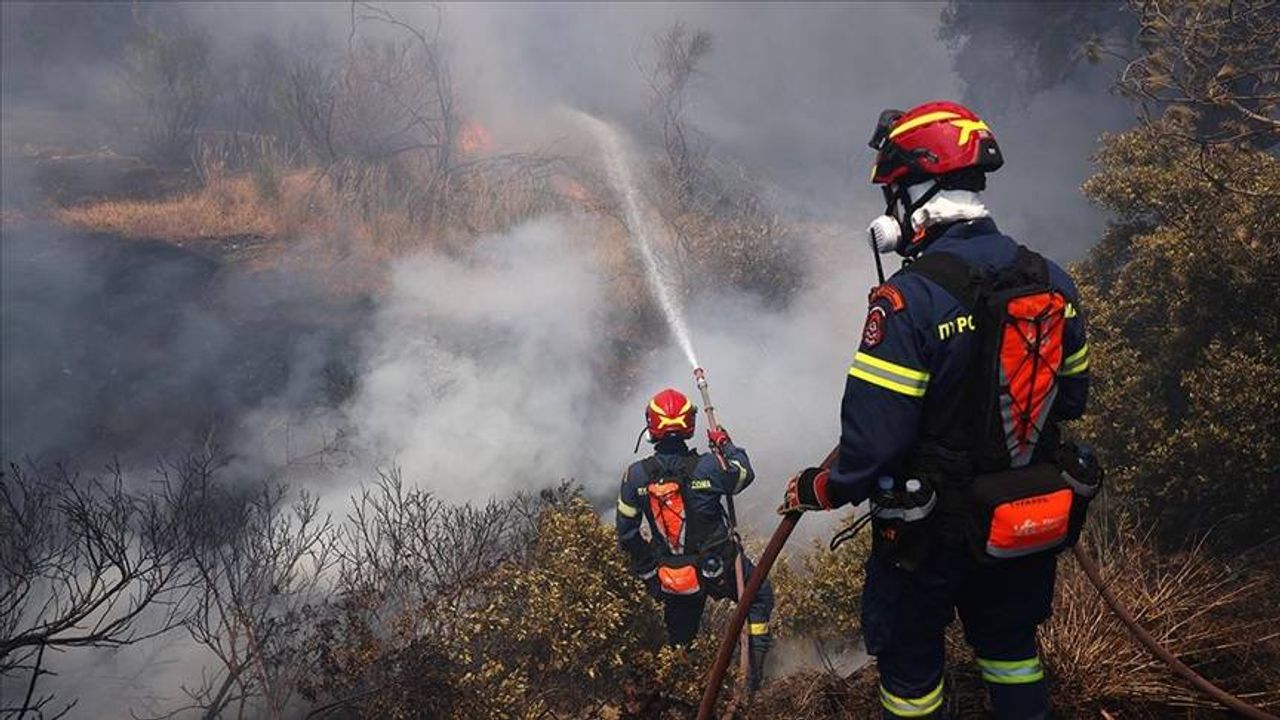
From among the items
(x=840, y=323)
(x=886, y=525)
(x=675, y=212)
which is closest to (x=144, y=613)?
(x=886, y=525)

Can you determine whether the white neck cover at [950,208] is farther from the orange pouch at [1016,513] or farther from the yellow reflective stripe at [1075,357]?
the orange pouch at [1016,513]

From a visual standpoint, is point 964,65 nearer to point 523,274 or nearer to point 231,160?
point 523,274

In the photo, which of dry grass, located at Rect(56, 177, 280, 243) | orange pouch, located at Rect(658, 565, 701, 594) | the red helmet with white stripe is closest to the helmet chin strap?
the red helmet with white stripe

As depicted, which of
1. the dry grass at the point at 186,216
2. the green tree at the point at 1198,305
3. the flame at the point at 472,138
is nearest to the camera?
the green tree at the point at 1198,305

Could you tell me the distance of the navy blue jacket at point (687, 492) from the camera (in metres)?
4.99

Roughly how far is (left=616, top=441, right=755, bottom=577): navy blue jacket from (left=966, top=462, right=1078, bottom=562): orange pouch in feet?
9.03

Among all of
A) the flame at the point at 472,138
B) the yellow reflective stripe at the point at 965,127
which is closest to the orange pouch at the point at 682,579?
the yellow reflective stripe at the point at 965,127

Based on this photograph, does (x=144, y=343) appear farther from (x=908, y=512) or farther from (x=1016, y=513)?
(x=1016, y=513)

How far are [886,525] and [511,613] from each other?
3084 mm

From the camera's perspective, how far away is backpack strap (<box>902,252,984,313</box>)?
2268mm

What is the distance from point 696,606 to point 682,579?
11.1 inches

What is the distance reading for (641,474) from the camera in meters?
5.05

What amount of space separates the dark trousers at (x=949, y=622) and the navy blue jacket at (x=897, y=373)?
0.36m

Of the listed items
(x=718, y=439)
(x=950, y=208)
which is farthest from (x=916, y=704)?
(x=718, y=439)
